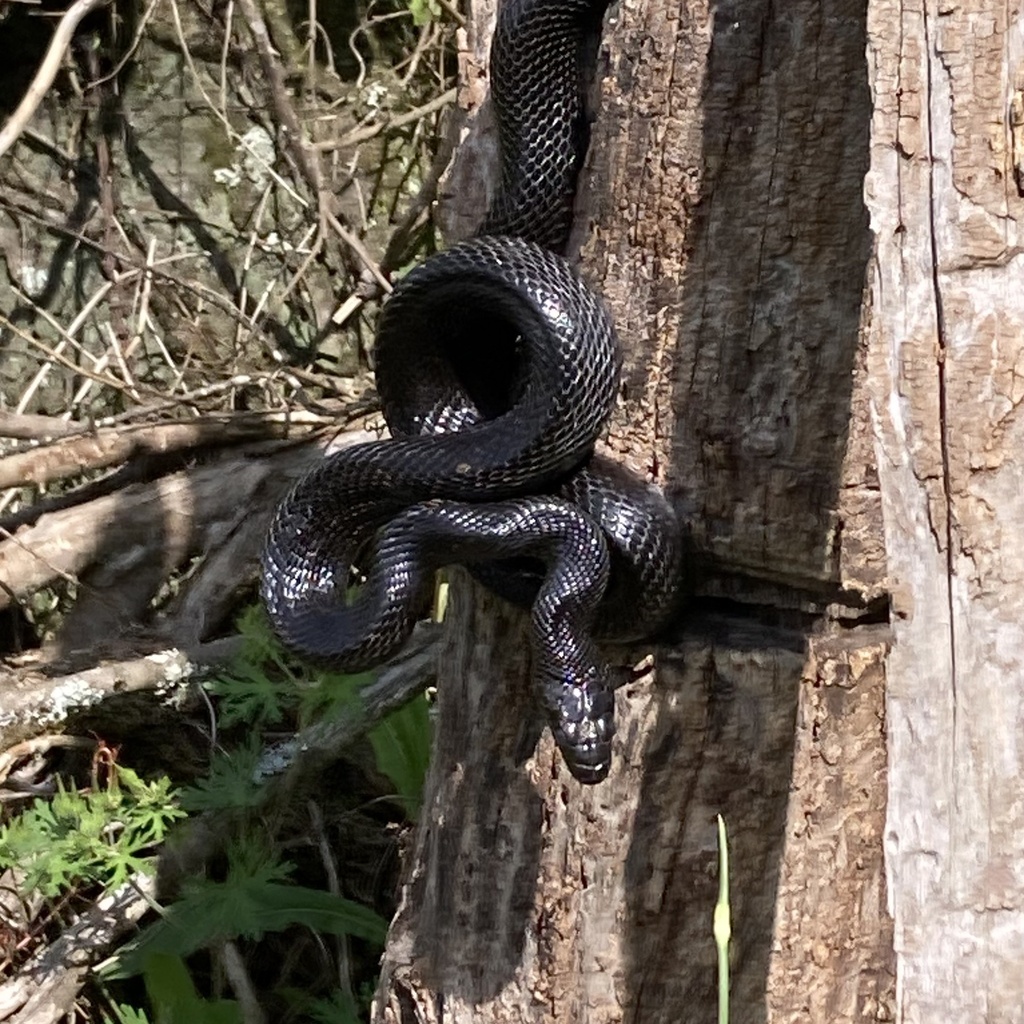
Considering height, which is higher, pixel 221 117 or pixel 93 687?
pixel 221 117

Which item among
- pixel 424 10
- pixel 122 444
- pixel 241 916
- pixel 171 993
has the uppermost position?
pixel 424 10

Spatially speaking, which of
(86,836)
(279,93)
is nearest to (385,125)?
(279,93)

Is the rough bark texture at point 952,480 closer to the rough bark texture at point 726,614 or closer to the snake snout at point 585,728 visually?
the rough bark texture at point 726,614

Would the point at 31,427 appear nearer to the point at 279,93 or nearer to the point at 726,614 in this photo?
the point at 279,93

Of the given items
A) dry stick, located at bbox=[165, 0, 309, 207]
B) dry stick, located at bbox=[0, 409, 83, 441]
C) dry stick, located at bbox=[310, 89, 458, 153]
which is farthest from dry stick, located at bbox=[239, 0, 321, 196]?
dry stick, located at bbox=[0, 409, 83, 441]

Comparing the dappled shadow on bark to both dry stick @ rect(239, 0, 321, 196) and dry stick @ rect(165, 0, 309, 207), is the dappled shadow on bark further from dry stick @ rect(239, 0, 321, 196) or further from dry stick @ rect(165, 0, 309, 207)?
dry stick @ rect(165, 0, 309, 207)

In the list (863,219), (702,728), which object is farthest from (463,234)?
(702,728)

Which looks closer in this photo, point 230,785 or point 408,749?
point 408,749
